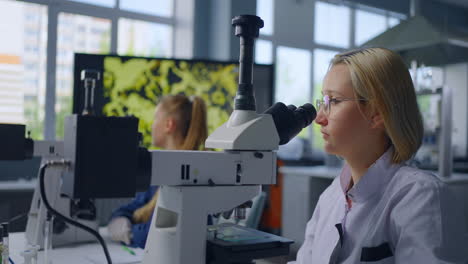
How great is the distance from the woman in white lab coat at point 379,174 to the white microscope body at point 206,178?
0.95 ft

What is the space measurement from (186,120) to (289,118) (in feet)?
3.81

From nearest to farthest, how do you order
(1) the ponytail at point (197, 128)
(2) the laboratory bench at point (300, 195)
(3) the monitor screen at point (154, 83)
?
(1) the ponytail at point (197, 128), (3) the monitor screen at point (154, 83), (2) the laboratory bench at point (300, 195)

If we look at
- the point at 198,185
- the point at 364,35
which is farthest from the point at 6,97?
the point at 364,35

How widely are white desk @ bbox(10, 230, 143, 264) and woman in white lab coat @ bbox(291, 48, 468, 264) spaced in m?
0.65

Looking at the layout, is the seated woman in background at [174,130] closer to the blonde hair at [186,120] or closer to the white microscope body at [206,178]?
the blonde hair at [186,120]

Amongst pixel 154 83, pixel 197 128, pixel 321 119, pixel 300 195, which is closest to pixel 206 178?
pixel 321 119

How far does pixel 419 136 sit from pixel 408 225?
0.27 metres

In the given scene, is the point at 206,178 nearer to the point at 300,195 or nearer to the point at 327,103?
the point at 327,103

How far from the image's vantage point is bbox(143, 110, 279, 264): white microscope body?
90cm

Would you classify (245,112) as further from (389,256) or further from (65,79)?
(65,79)

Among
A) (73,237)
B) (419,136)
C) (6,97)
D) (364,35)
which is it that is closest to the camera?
(419,136)

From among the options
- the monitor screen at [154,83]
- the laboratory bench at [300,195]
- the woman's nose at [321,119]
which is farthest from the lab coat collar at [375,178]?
the laboratory bench at [300,195]

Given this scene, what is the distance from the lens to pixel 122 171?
2.68ft

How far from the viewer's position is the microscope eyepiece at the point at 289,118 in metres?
0.96
